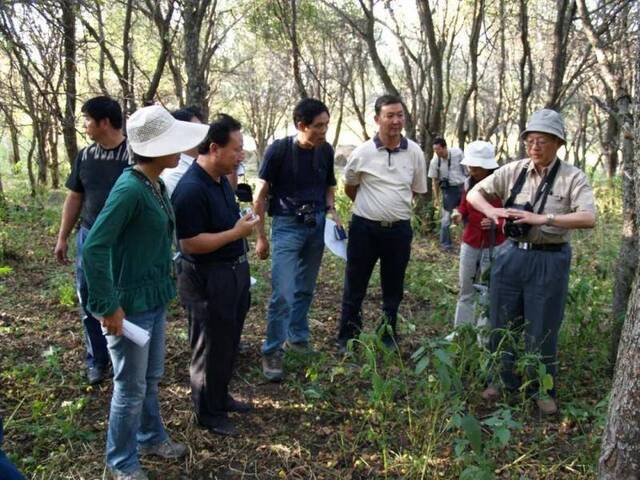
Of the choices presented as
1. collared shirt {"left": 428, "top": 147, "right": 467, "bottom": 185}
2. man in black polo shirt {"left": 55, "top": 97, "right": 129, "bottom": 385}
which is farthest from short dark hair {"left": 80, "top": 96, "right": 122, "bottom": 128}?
collared shirt {"left": 428, "top": 147, "right": 467, "bottom": 185}

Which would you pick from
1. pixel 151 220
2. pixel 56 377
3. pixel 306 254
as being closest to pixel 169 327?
pixel 56 377

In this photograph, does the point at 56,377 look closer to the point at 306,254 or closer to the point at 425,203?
the point at 306,254

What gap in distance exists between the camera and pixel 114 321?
226 cm

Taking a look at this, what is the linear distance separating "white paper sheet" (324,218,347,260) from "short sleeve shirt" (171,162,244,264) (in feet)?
4.05

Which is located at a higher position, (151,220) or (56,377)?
(151,220)

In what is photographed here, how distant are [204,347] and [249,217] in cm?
75

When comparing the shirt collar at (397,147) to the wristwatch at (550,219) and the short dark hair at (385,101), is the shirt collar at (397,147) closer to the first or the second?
the short dark hair at (385,101)

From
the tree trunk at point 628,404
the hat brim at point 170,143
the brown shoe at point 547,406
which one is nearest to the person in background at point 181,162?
the hat brim at point 170,143

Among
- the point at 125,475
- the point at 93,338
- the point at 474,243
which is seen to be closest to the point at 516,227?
the point at 474,243

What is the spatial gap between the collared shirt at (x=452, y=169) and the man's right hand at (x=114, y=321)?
6756mm

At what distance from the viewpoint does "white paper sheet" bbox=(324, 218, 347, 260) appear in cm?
411

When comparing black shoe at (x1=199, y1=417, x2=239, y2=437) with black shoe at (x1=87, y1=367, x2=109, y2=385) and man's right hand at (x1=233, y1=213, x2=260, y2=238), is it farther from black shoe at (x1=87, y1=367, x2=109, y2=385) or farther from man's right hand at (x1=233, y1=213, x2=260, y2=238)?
man's right hand at (x1=233, y1=213, x2=260, y2=238)

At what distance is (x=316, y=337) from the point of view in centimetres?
454

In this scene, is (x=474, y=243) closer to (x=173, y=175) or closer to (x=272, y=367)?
(x=272, y=367)
